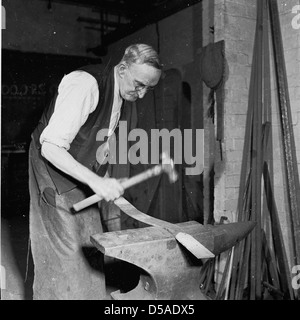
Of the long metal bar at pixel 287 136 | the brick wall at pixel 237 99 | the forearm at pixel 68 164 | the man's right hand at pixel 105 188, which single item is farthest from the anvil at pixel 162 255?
the brick wall at pixel 237 99

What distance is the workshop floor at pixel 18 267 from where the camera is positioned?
3171mm

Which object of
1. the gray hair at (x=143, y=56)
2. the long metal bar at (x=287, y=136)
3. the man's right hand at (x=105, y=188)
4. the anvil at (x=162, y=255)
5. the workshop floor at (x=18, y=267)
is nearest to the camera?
the anvil at (x=162, y=255)

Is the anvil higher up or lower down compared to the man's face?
lower down

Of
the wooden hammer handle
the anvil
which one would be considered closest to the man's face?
the wooden hammer handle

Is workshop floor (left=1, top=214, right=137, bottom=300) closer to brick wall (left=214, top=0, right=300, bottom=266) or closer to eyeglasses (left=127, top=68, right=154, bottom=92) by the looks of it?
brick wall (left=214, top=0, right=300, bottom=266)

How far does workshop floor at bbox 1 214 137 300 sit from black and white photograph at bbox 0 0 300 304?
0.06 ft

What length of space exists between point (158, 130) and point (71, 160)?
344 cm

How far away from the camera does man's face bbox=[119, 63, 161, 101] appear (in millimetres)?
2238

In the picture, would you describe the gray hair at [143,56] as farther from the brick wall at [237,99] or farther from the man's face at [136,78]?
the brick wall at [237,99]

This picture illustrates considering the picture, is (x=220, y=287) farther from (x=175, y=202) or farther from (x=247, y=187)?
(x=175, y=202)

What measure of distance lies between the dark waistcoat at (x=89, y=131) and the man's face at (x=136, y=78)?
8 centimetres

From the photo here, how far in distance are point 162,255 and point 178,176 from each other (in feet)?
10.7

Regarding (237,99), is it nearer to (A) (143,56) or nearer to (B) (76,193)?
(A) (143,56)

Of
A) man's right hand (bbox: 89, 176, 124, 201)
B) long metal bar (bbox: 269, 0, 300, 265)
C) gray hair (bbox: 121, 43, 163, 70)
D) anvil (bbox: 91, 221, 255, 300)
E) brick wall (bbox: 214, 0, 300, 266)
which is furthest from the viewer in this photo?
brick wall (bbox: 214, 0, 300, 266)
